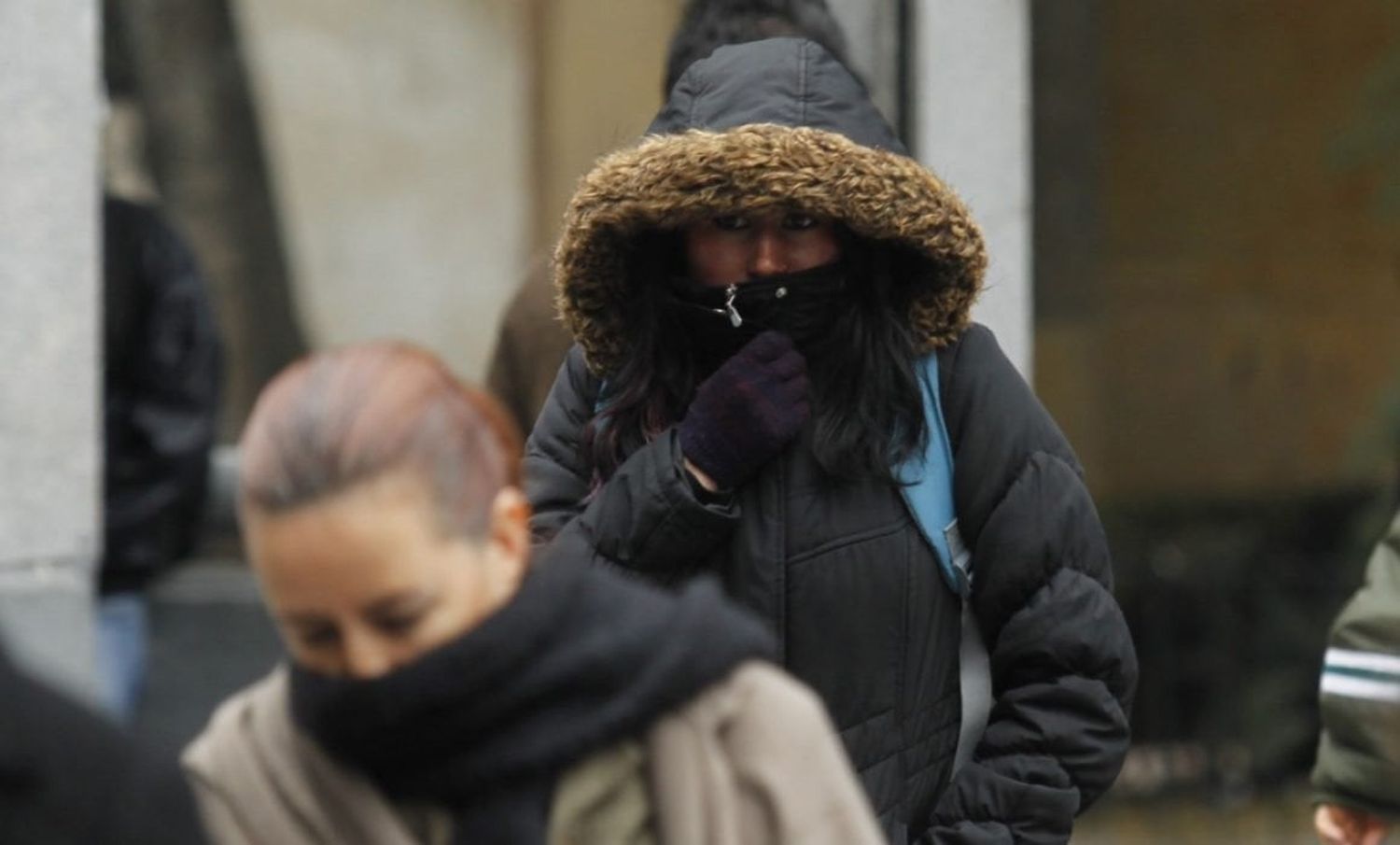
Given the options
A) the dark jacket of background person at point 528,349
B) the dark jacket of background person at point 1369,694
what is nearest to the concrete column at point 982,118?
the dark jacket of background person at point 528,349

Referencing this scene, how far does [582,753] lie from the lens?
2.38m

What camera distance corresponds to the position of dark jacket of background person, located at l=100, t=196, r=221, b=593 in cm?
590

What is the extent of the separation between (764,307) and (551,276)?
48.7 inches

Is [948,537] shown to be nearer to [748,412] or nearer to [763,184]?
[748,412]

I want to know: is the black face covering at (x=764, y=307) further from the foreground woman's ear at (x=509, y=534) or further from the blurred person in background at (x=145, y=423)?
the blurred person in background at (x=145, y=423)

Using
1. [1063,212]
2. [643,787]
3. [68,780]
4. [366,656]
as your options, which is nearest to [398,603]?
[366,656]

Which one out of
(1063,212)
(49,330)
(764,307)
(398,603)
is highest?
(398,603)

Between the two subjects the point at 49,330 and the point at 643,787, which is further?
the point at 49,330

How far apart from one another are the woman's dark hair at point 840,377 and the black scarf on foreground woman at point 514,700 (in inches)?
37.9

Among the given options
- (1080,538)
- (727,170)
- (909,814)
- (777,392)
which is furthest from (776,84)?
(909,814)

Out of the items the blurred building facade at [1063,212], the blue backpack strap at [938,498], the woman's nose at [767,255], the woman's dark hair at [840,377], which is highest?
the woman's nose at [767,255]

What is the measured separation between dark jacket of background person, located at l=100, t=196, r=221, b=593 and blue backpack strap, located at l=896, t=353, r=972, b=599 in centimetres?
285

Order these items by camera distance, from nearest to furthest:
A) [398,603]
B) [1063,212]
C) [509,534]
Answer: [398,603] → [509,534] → [1063,212]

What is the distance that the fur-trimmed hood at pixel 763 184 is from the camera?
3348 millimetres
